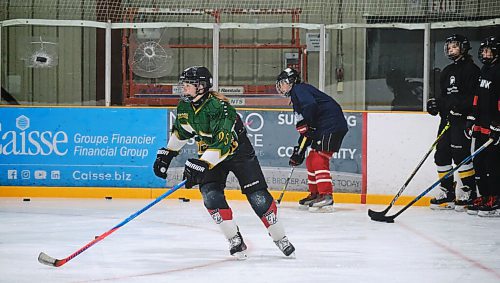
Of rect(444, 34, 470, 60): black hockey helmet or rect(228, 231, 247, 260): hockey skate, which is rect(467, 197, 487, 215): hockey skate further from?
rect(228, 231, 247, 260): hockey skate

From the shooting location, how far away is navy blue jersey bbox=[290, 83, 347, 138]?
24.3 ft

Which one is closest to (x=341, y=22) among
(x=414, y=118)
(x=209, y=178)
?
(x=414, y=118)

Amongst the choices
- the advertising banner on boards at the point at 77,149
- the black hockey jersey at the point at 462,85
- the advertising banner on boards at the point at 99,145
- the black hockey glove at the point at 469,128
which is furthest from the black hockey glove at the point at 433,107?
the advertising banner on boards at the point at 77,149

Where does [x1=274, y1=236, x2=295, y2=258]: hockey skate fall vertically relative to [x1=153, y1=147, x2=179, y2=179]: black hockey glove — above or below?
below

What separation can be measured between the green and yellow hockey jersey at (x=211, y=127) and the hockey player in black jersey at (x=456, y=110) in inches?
115

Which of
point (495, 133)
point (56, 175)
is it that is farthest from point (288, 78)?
point (56, 175)

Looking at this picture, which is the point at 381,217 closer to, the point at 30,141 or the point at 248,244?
the point at 248,244

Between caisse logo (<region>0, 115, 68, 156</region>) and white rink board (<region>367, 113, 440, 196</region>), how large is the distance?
2649 millimetres

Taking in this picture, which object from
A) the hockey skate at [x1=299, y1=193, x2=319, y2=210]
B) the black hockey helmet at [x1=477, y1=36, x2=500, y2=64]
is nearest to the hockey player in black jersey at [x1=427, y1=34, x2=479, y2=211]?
the black hockey helmet at [x1=477, y1=36, x2=500, y2=64]

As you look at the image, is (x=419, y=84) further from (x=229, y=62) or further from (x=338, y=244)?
(x=338, y=244)

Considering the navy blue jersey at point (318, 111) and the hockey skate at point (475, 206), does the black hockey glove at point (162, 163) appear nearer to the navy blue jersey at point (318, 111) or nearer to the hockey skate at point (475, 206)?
the navy blue jersey at point (318, 111)

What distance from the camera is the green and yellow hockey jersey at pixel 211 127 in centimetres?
477

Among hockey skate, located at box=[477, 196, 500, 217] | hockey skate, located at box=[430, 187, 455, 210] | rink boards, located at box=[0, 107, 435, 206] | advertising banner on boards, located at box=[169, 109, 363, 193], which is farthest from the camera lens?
rink boards, located at box=[0, 107, 435, 206]

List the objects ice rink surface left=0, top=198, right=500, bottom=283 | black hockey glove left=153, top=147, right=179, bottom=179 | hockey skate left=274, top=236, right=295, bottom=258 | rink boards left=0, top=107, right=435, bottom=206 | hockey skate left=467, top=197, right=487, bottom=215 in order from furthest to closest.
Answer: rink boards left=0, top=107, right=435, bottom=206 < hockey skate left=467, top=197, right=487, bottom=215 < hockey skate left=274, top=236, right=295, bottom=258 < black hockey glove left=153, top=147, right=179, bottom=179 < ice rink surface left=0, top=198, right=500, bottom=283
